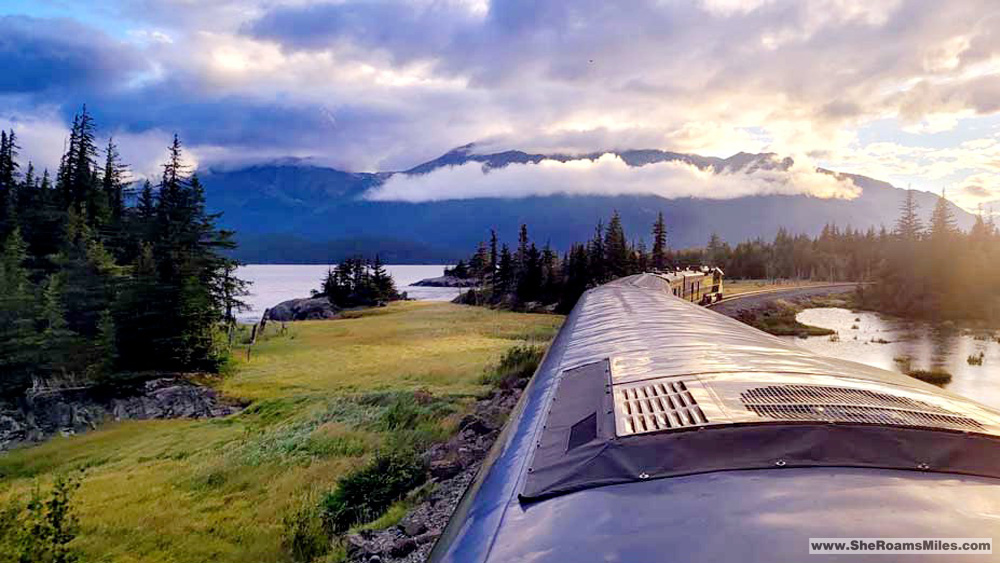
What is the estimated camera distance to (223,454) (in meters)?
13.5

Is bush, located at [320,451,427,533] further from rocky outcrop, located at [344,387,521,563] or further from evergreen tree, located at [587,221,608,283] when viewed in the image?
evergreen tree, located at [587,221,608,283]

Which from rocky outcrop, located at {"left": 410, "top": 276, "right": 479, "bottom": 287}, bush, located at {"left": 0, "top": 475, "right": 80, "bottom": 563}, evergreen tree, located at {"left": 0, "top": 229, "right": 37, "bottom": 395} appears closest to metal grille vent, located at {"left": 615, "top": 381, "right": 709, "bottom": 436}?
bush, located at {"left": 0, "top": 475, "right": 80, "bottom": 563}

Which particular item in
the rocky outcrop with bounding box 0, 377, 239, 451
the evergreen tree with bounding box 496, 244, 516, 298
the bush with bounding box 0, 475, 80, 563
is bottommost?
the rocky outcrop with bounding box 0, 377, 239, 451

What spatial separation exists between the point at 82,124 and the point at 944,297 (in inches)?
3270

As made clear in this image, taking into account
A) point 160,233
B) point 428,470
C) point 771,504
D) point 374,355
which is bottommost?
point 374,355

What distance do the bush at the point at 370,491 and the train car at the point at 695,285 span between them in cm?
2417

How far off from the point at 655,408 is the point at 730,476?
105 cm

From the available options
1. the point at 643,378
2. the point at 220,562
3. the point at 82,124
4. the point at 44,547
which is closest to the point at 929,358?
the point at 643,378

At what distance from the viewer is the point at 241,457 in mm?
12578

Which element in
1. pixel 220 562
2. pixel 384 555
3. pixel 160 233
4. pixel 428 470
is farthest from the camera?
pixel 160 233

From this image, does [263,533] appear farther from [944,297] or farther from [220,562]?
[944,297]

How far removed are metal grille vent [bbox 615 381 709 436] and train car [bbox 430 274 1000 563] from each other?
14 millimetres

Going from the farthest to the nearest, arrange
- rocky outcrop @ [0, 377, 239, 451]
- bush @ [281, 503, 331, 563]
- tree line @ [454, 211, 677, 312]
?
1. tree line @ [454, 211, 677, 312]
2. rocky outcrop @ [0, 377, 239, 451]
3. bush @ [281, 503, 331, 563]

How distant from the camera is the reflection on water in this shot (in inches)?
873
